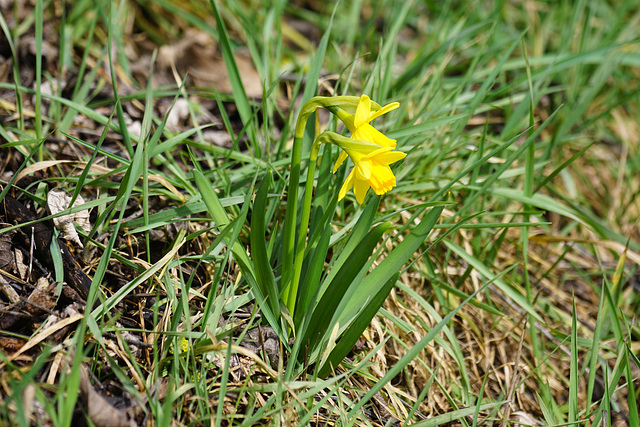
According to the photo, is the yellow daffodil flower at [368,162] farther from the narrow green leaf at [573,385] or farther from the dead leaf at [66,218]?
the dead leaf at [66,218]

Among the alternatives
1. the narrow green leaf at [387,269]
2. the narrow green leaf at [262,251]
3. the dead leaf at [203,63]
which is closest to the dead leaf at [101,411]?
the narrow green leaf at [262,251]

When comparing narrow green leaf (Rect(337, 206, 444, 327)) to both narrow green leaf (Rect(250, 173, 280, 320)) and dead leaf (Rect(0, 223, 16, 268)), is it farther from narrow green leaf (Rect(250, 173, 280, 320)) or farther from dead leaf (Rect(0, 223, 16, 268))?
dead leaf (Rect(0, 223, 16, 268))

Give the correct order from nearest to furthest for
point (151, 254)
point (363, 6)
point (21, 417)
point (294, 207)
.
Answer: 1. point (21, 417)
2. point (294, 207)
3. point (151, 254)
4. point (363, 6)

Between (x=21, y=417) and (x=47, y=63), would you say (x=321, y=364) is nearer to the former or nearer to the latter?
(x=21, y=417)

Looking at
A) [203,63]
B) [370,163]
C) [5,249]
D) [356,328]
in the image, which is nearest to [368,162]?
[370,163]

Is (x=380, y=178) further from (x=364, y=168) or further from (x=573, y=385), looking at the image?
(x=573, y=385)

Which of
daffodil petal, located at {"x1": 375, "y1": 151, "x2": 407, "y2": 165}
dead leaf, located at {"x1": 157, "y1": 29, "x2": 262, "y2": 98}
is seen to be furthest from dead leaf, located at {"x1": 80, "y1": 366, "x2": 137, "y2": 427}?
dead leaf, located at {"x1": 157, "y1": 29, "x2": 262, "y2": 98}

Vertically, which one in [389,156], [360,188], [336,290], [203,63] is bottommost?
[336,290]

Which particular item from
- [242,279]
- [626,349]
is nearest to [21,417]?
[242,279]
